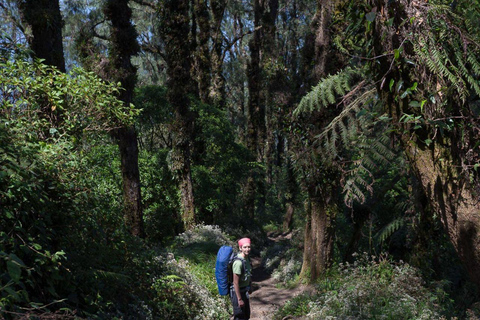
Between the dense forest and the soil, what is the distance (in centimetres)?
30

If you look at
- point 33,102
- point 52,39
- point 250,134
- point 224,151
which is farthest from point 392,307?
point 250,134

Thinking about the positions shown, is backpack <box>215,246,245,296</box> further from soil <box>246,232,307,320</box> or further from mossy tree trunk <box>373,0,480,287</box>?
mossy tree trunk <box>373,0,480,287</box>

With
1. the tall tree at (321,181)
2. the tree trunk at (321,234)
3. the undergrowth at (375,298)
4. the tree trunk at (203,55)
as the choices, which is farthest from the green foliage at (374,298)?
the tree trunk at (203,55)

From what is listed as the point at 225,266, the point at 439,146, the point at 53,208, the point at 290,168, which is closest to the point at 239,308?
the point at 225,266

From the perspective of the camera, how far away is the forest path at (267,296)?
1047 cm

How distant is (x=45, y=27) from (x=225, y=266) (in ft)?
21.4

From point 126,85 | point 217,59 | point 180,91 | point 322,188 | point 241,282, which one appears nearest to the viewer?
point 241,282

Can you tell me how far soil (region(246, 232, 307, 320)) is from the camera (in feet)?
34.3

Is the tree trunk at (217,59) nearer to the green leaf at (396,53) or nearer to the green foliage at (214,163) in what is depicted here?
the green foliage at (214,163)

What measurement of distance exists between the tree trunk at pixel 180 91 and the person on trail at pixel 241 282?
9084 mm

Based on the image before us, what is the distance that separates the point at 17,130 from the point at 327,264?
8.04 meters

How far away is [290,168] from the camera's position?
8500 mm

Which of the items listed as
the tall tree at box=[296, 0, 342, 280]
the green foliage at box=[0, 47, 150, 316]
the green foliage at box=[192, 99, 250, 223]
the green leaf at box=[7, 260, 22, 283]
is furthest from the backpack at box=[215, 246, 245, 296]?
the green foliage at box=[192, 99, 250, 223]

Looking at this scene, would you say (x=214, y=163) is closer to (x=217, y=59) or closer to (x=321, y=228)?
(x=217, y=59)
